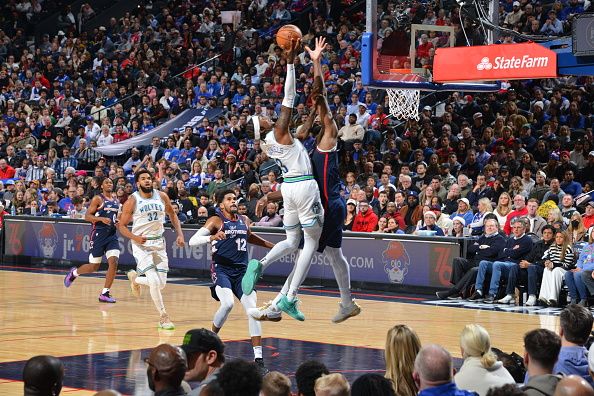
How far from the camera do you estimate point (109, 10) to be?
118 feet

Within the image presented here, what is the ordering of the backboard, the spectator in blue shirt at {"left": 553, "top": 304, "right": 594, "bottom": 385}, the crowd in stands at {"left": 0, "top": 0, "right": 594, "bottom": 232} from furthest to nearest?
the crowd in stands at {"left": 0, "top": 0, "right": 594, "bottom": 232} < the backboard < the spectator in blue shirt at {"left": 553, "top": 304, "right": 594, "bottom": 385}

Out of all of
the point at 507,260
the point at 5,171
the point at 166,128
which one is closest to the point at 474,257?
the point at 507,260

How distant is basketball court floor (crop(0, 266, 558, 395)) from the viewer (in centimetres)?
1124

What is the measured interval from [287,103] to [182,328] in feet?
18.6

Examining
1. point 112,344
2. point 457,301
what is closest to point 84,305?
point 112,344

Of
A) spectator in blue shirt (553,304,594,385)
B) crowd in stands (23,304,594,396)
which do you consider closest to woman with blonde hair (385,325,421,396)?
crowd in stands (23,304,594,396)

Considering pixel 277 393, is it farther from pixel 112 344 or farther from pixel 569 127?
pixel 569 127

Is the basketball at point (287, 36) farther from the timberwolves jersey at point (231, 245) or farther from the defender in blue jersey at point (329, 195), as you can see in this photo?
the timberwolves jersey at point (231, 245)

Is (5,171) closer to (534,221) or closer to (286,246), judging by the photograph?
(534,221)

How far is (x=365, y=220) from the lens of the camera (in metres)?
19.5

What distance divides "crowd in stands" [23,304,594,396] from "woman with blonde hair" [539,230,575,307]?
32.3 feet

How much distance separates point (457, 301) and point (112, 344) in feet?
22.1

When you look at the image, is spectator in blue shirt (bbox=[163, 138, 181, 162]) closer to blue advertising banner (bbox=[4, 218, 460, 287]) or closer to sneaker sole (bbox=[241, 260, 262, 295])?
blue advertising banner (bbox=[4, 218, 460, 287])

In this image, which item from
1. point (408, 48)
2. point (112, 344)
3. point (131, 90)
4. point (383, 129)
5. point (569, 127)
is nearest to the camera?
point (112, 344)
